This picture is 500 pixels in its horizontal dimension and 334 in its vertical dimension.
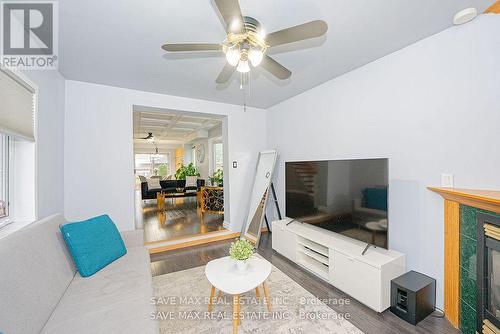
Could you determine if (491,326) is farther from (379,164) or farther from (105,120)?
(105,120)

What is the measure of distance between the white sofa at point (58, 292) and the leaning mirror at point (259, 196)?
214 centimetres

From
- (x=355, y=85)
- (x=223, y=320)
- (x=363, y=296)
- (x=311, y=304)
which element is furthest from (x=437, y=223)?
(x=223, y=320)

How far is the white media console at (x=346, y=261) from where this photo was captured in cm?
183

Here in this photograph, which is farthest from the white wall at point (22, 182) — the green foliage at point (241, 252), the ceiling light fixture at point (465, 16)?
the ceiling light fixture at point (465, 16)

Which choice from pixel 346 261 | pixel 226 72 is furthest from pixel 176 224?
pixel 226 72

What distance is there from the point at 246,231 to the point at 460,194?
2.99 metres

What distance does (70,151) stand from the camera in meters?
2.79

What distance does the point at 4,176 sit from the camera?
178 centimetres

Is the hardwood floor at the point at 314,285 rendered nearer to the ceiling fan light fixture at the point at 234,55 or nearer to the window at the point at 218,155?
the ceiling fan light fixture at the point at 234,55

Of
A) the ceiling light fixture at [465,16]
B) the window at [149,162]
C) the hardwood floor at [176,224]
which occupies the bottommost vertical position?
the hardwood floor at [176,224]

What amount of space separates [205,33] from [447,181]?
2.53m

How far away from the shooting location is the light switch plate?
1.79 metres

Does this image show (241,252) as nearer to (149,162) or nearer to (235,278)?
(235,278)

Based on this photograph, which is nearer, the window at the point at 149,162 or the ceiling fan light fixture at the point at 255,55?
the ceiling fan light fixture at the point at 255,55
